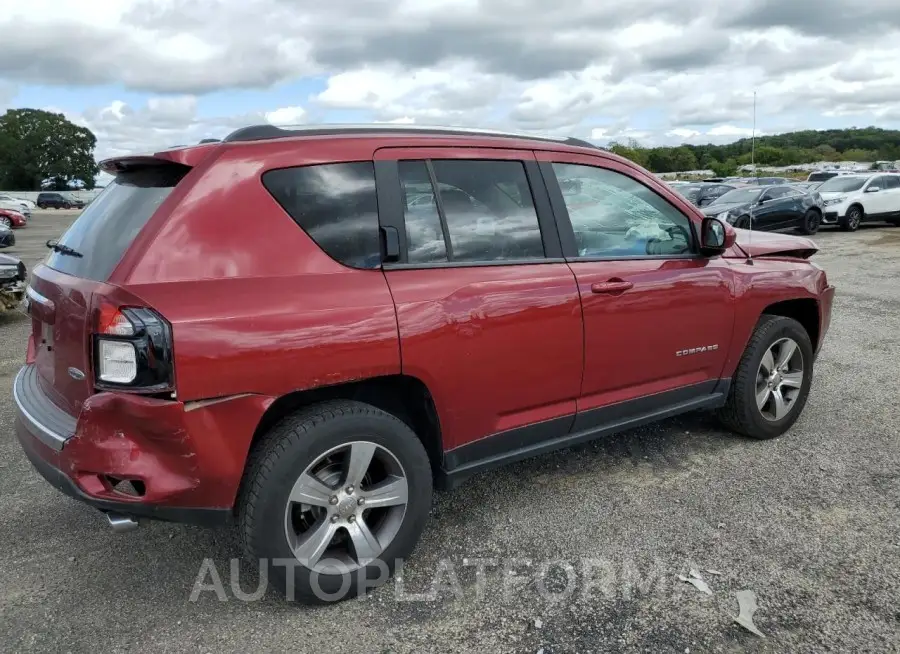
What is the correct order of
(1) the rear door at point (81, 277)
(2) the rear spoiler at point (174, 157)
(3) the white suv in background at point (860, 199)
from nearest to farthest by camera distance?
(1) the rear door at point (81, 277), (2) the rear spoiler at point (174, 157), (3) the white suv in background at point (860, 199)

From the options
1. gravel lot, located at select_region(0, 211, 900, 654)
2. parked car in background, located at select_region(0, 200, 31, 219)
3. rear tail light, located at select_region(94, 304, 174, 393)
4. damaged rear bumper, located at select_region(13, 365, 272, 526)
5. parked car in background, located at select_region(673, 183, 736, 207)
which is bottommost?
gravel lot, located at select_region(0, 211, 900, 654)

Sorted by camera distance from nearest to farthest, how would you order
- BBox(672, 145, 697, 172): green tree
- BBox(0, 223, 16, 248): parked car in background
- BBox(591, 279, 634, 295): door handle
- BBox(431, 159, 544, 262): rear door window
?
BBox(431, 159, 544, 262): rear door window < BBox(591, 279, 634, 295): door handle < BBox(0, 223, 16, 248): parked car in background < BBox(672, 145, 697, 172): green tree

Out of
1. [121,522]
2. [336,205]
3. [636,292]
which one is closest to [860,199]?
[636,292]

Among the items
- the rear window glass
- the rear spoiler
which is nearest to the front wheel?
the rear window glass

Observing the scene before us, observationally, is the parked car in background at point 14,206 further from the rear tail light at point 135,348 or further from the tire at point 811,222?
the rear tail light at point 135,348

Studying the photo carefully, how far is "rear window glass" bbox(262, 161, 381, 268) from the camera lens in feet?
8.91

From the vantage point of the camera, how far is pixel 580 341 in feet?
10.9

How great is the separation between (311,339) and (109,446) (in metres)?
0.77

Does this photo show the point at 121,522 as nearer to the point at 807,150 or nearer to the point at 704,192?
the point at 704,192

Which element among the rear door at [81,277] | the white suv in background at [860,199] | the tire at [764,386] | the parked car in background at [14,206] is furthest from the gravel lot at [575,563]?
the parked car in background at [14,206]

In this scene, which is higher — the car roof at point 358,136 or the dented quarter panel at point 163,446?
the car roof at point 358,136

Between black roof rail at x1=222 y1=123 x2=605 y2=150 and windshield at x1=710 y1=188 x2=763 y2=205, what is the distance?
15.6m

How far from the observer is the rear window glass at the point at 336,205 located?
2.72 meters

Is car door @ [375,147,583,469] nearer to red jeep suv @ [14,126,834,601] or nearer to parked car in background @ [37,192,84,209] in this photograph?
red jeep suv @ [14,126,834,601]
